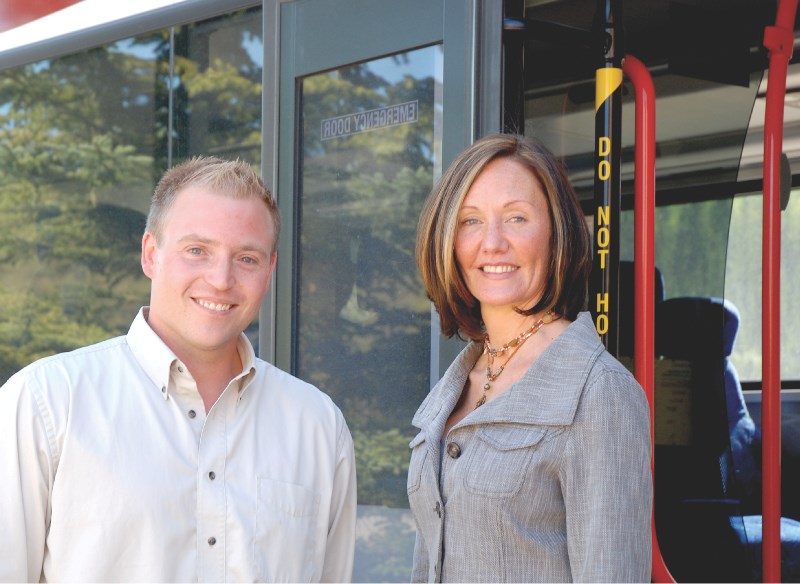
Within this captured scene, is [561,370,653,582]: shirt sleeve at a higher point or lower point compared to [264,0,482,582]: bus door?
lower

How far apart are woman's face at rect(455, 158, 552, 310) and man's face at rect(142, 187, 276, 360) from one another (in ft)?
1.15

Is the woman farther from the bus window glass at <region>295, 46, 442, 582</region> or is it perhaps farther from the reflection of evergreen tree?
the reflection of evergreen tree

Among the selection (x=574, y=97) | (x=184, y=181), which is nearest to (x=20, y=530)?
(x=184, y=181)

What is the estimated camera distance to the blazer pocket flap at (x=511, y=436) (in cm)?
178

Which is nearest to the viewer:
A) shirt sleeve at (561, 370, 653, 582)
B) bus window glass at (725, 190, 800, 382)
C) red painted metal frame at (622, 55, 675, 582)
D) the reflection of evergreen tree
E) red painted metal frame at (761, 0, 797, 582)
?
shirt sleeve at (561, 370, 653, 582)

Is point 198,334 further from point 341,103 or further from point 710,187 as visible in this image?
point 710,187

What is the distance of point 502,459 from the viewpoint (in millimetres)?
1799

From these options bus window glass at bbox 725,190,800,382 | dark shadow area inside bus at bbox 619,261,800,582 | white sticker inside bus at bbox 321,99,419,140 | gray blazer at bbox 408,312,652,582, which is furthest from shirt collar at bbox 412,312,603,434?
bus window glass at bbox 725,190,800,382

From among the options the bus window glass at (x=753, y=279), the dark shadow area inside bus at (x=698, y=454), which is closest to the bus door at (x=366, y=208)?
the dark shadow area inside bus at (x=698, y=454)

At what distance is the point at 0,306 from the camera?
4.94m

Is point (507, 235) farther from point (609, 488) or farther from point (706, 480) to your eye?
point (706, 480)

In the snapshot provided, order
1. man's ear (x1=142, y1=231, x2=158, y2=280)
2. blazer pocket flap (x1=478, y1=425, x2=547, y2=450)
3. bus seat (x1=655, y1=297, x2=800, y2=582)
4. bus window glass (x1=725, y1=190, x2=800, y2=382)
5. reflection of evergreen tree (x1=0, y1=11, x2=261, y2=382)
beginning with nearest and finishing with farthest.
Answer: blazer pocket flap (x1=478, y1=425, x2=547, y2=450)
man's ear (x1=142, y1=231, x2=158, y2=280)
bus seat (x1=655, y1=297, x2=800, y2=582)
reflection of evergreen tree (x1=0, y1=11, x2=261, y2=382)
bus window glass (x1=725, y1=190, x2=800, y2=382)

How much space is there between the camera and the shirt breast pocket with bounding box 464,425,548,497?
176 cm

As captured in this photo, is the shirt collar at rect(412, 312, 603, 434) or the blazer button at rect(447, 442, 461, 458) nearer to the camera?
the shirt collar at rect(412, 312, 603, 434)
